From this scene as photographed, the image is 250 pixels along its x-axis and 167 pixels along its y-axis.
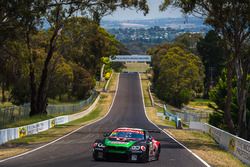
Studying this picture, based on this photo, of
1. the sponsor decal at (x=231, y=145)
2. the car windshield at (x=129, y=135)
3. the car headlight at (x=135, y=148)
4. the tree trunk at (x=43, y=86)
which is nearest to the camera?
the car headlight at (x=135, y=148)

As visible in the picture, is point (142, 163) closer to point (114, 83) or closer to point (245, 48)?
point (245, 48)

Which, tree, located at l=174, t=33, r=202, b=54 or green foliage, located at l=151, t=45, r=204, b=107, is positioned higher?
tree, located at l=174, t=33, r=202, b=54

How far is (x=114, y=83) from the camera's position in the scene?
146 meters

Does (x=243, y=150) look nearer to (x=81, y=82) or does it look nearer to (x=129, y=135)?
(x=129, y=135)

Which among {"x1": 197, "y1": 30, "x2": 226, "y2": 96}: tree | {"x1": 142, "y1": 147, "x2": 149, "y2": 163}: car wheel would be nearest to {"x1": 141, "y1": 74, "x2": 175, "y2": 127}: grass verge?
{"x1": 197, "y1": 30, "x2": 226, "y2": 96}: tree

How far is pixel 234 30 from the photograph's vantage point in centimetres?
3681

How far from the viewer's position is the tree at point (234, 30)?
1419 inches

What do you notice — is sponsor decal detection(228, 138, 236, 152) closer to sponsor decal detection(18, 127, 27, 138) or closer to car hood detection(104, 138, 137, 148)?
car hood detection(104, 138, 137, 148)

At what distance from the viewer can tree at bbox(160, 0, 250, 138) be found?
118 feet

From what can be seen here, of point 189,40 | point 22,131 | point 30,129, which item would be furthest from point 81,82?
point 189,40

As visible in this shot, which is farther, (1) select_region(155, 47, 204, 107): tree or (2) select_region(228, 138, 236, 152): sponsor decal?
(1) select_region(155, 47, 204, 107): tree

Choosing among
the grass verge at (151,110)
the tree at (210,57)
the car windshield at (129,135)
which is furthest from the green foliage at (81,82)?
the car windshield at (129,135)

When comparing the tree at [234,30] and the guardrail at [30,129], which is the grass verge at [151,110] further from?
the tree at [234,30]

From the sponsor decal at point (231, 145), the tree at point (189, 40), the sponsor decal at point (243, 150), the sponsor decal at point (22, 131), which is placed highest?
the tree at point (189, 40)
